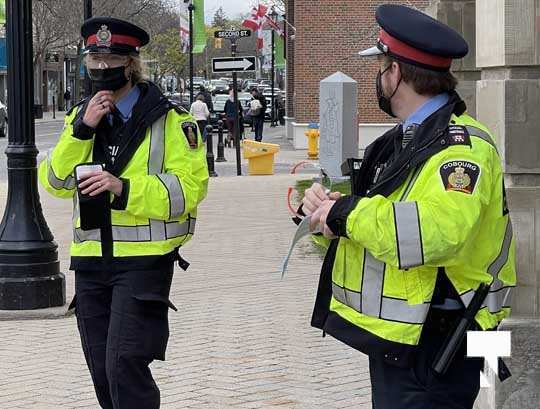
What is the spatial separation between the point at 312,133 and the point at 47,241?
21064 millimetres

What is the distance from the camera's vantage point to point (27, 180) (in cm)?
937

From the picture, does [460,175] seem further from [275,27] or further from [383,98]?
[275,27]

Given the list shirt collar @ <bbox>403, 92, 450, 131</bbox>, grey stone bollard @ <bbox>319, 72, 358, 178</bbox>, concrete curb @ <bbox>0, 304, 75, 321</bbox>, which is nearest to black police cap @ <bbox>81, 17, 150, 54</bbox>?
shirt collar @ <bbox>403, 92, 450, 131</bbox>

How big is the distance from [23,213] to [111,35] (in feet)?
15.3

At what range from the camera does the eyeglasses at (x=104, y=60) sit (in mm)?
4871

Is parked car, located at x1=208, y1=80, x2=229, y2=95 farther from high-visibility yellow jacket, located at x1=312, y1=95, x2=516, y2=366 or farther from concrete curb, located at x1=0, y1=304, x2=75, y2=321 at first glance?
high-visibility yellow jacket, located at x1=312, y1=95, x2=516, y2=366

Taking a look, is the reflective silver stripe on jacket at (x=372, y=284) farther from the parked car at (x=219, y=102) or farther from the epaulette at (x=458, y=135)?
→ the parked car at (x=219, y=102)

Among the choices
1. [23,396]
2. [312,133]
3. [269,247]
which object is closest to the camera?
[23,396]

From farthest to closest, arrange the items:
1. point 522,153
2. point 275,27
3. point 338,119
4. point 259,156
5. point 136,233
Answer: point 275,27 < point 259,156 < point 338,119 < point 522,153 < point 136,233

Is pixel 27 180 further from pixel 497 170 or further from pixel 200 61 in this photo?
pixel 200 61

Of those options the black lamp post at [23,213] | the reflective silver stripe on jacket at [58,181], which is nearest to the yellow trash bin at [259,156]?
the black lamp post at [23,213]

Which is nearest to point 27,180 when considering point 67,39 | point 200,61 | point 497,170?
point 497,170

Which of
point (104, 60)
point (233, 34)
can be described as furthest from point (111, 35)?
point (233, 34)

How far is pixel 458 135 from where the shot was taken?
332 centimetres
